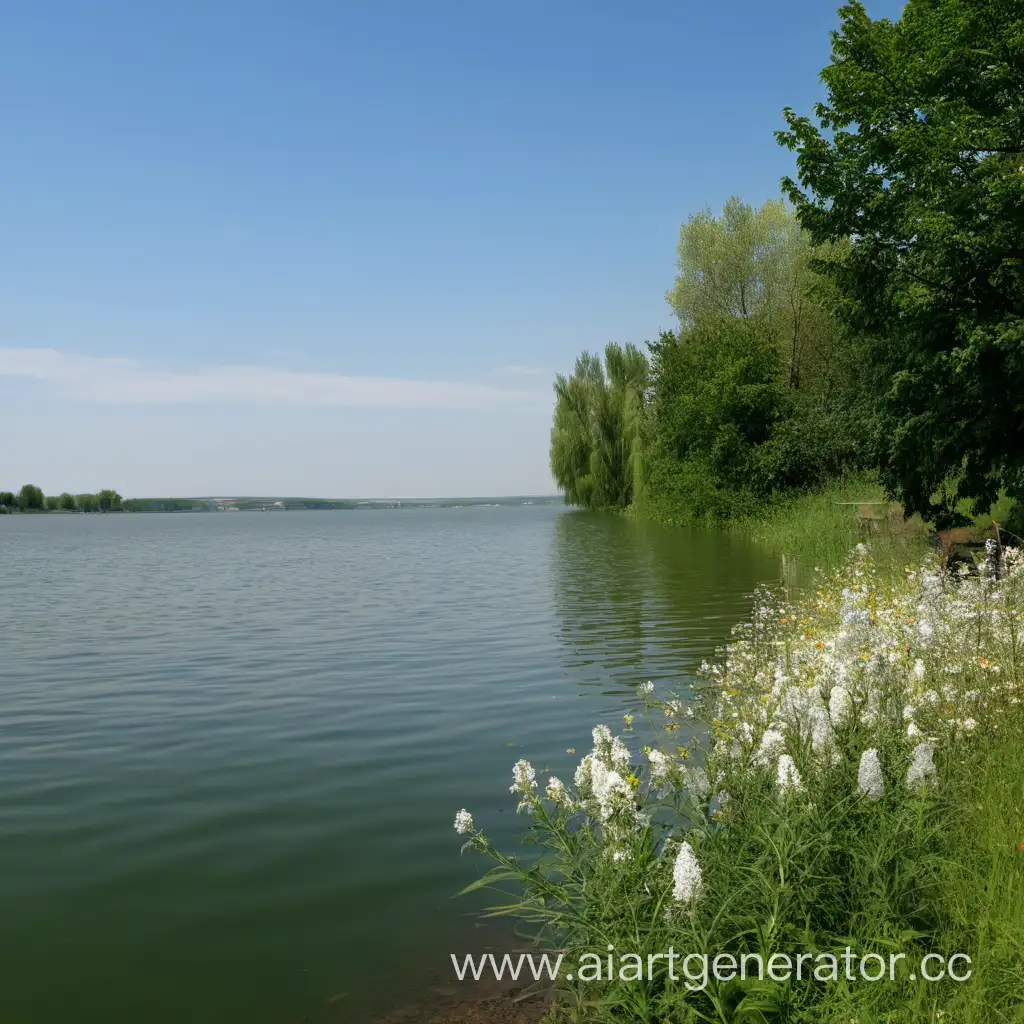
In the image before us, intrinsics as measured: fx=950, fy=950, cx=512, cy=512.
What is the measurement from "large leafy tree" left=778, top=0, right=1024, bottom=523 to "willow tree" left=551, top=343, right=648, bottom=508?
36.5 m

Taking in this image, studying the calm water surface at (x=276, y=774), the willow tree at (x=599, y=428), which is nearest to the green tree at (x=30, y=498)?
the willow tree at (x=599, y=428)

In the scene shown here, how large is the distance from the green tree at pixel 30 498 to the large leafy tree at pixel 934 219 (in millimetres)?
175591

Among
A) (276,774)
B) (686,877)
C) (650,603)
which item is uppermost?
(686,877)

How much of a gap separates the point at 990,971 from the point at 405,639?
12.3 metres

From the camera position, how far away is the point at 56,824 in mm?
7086

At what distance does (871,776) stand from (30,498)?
→ 617ft

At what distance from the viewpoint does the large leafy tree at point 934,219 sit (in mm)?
14812

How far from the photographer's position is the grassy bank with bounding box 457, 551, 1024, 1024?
11.6 ft

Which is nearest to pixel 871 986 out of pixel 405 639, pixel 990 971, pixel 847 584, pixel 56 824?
pixel 990 971

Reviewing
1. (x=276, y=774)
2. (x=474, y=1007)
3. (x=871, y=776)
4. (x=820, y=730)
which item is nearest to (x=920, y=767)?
(x=871, y=776)

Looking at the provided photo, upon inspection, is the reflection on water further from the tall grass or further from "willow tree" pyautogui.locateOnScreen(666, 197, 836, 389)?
"willow tree" pyautogui.locateOnScreen(666, 197, 836, 389)

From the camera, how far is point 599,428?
59125 mm

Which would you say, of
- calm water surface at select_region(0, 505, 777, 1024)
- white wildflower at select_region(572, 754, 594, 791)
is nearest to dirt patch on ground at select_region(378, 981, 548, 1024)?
calm water surface at select_region(0, 505, 777, 1024)

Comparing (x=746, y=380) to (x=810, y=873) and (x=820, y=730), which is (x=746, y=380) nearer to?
(x=820, y=730)
